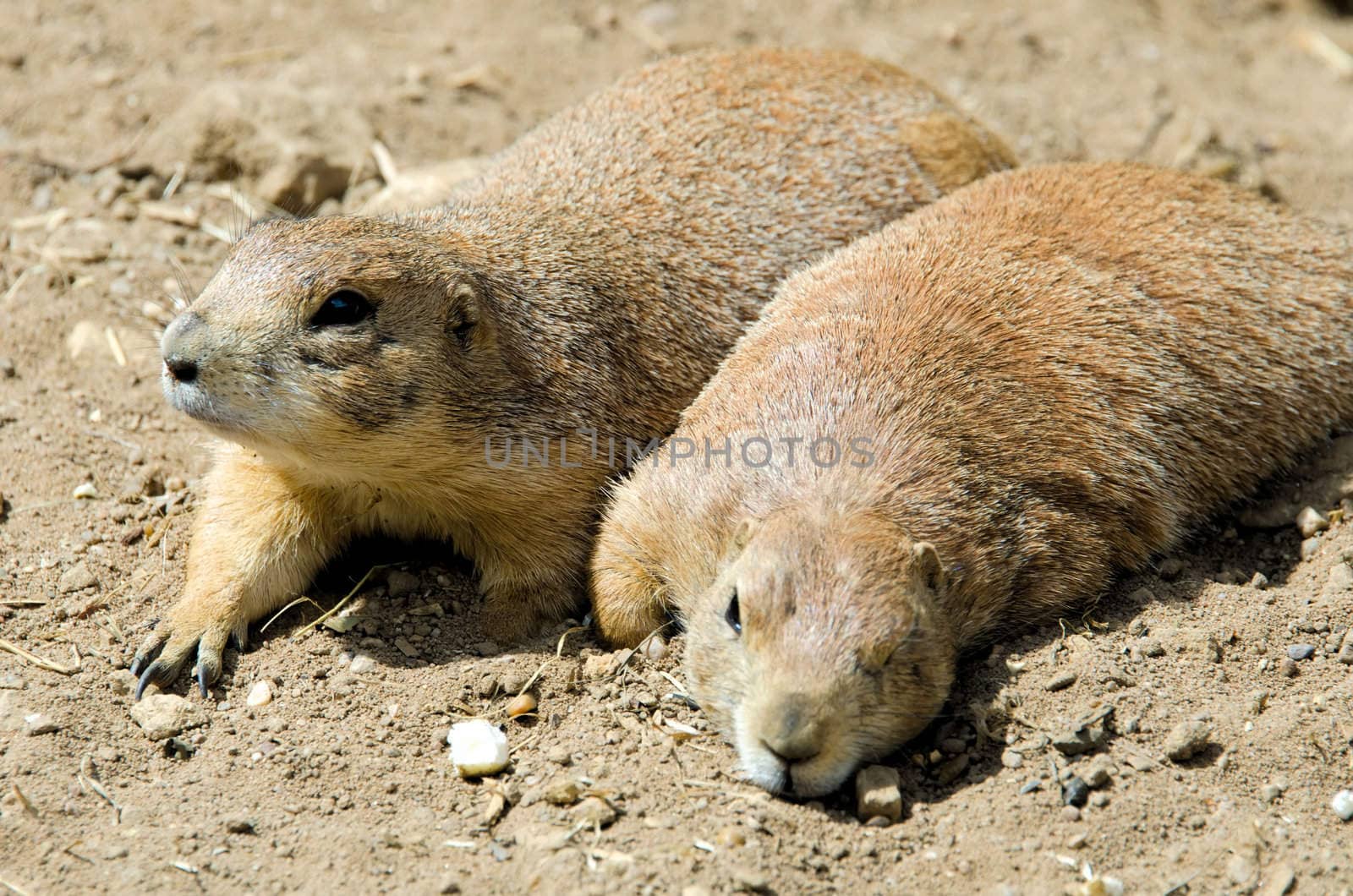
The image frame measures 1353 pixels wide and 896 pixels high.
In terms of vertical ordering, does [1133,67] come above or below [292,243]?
below

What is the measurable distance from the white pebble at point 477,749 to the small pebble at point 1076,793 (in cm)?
201

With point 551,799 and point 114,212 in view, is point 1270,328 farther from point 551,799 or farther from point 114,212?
point 114,212

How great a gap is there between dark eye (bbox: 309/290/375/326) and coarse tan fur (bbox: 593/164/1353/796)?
1317mm

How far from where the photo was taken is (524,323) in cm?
586

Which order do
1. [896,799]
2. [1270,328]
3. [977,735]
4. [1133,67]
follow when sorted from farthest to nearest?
[1133,67] < [1270,328] < [977,735] < [896,799]

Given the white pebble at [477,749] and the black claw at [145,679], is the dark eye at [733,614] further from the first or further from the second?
the black claw at [145,679]

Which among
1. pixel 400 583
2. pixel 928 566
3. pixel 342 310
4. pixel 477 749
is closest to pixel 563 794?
pixel 477 749

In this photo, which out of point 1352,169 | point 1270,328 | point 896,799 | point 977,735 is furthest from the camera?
point 1352,169

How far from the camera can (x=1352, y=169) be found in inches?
354

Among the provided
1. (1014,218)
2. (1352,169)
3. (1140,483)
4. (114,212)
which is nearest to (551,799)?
(1140,483)

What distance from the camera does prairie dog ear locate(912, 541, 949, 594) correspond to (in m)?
4.70

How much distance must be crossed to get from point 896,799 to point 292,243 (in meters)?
3.10

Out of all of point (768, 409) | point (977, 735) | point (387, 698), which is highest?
point (768, 409)

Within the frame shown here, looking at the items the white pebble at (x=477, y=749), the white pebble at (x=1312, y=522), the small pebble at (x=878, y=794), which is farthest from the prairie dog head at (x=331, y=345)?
the white pebble at (x=1312, y=522)
